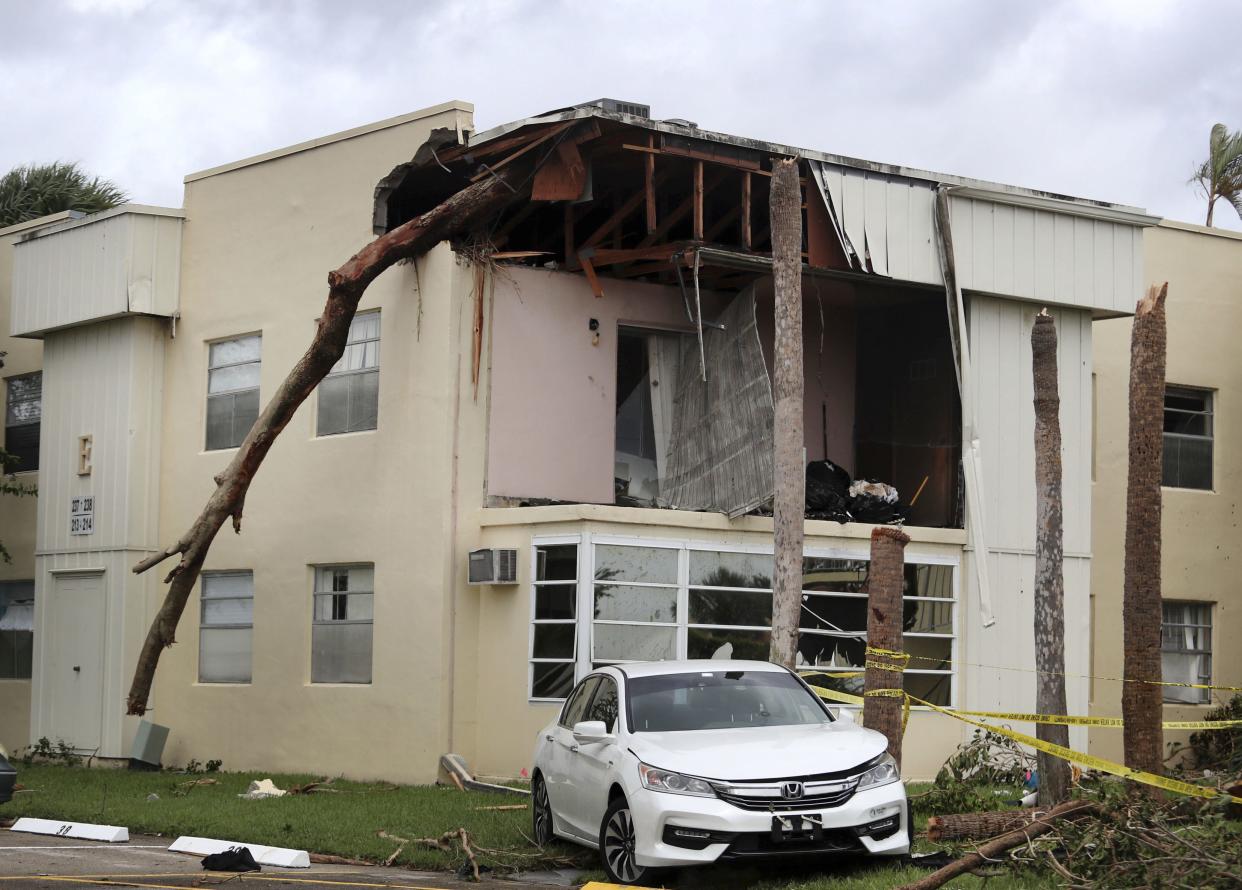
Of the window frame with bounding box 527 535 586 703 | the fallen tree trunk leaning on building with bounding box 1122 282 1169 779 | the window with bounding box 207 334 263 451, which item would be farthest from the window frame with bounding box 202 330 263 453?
the fallen tree trunk leaning on building with bounding box 1122 282 1169 779

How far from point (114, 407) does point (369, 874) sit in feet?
40.9

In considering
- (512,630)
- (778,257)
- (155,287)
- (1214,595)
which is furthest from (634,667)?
(1214,595)

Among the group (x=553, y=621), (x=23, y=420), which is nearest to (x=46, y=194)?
(x=23, y=420)

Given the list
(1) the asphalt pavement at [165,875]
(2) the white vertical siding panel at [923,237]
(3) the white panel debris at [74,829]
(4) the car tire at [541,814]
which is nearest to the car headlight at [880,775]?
(1) the asphalt pavement at [165,875]

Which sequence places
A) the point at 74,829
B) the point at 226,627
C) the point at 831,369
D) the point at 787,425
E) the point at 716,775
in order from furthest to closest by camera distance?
the point at 831,369 → the point at 226,627 → the point at 787,425 → the point at 74,829 → the point at 716,775

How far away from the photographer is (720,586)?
719 inches

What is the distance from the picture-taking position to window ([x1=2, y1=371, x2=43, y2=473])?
2502cm

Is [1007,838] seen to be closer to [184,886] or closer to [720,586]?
[184,886]

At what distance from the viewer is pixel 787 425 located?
48.3 ft

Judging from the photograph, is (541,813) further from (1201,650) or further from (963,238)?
(1201,650)

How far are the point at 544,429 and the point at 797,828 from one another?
9.92 meters

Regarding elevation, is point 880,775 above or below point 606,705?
below

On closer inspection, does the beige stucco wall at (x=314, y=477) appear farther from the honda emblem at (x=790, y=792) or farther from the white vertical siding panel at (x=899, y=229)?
the honda emblem at (x=790, y=792)

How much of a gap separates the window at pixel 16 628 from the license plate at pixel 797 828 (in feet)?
56.4
